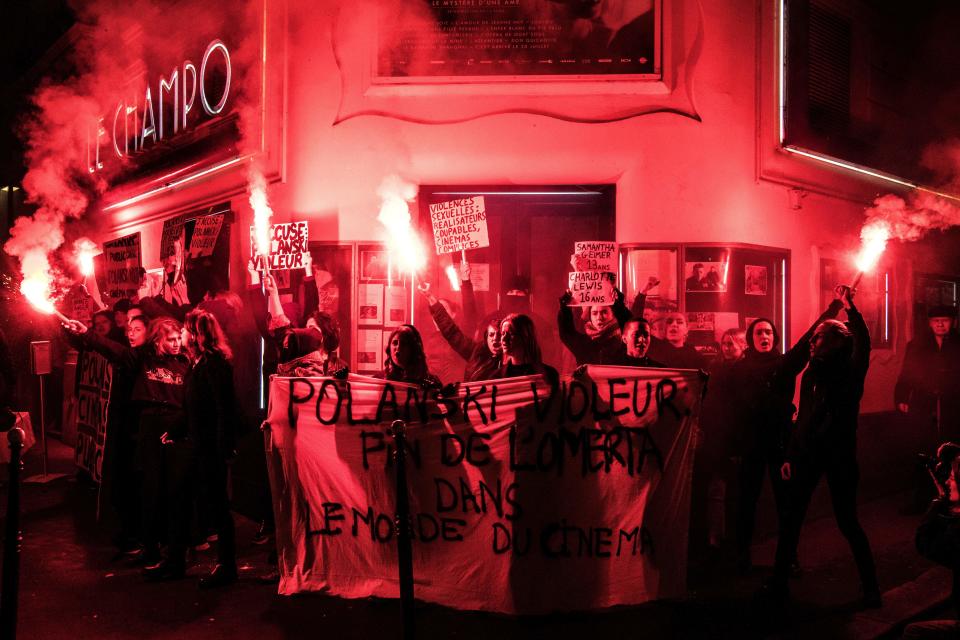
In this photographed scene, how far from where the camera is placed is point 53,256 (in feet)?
47.6

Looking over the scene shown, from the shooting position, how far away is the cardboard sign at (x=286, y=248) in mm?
7305

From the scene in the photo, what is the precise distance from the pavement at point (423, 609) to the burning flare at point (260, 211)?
3.05 m

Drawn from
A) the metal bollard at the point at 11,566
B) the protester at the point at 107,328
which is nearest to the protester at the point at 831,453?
the metal bollard at the point at 11,566

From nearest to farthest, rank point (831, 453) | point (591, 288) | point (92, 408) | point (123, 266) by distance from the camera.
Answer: point (831, 453)
point (591, 288)
point (92, 408)
point (123, 266)

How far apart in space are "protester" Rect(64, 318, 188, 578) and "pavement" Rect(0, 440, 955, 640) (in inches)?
13.9

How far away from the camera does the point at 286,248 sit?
7.40m

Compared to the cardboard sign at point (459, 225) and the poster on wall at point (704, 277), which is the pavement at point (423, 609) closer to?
the poster on wall at point (704, 277)

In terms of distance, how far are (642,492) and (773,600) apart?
1.26 metres

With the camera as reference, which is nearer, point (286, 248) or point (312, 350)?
point (312, 350)

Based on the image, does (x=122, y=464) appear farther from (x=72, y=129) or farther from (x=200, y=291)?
(x=72, y=129)

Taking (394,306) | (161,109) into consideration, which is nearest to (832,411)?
(394,306)

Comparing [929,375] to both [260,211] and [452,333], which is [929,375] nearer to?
[452,333]

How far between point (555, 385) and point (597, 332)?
169 centimetres

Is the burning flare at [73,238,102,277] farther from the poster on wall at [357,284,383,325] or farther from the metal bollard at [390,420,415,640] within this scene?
the metal bollard at [390,420,415,640]
